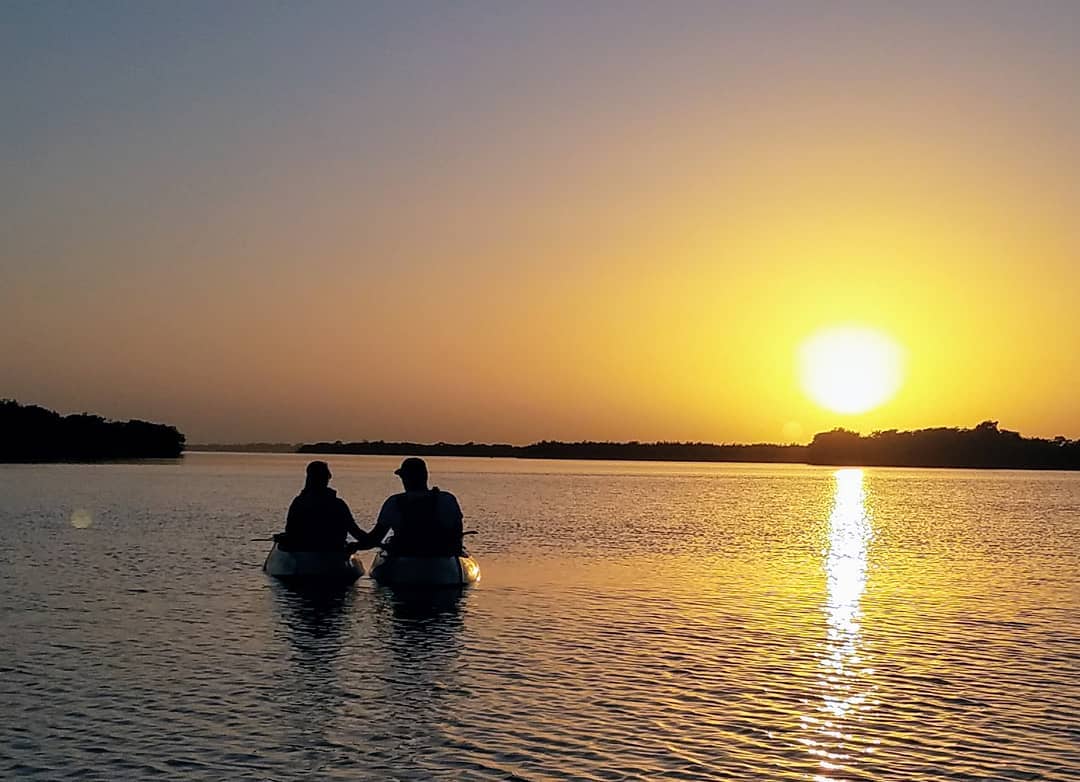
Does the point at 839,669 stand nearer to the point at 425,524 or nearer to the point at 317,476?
the point at 425,524

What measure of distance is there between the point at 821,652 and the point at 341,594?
1280 centimetres

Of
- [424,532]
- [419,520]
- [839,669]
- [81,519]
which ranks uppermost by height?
[419,520]

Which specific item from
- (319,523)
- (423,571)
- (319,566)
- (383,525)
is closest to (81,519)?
(319,523)

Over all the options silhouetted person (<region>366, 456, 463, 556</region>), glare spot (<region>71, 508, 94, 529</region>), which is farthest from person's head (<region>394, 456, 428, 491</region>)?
glare spot (<region>71, 508, 94, 529</region>)

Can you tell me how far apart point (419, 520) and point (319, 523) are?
3163 millimetres

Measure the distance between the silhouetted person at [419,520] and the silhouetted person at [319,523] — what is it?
3.99 ft

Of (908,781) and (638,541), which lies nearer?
(908,781)

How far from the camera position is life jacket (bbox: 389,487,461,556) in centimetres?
3036

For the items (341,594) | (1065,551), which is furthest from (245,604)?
(1065,551)

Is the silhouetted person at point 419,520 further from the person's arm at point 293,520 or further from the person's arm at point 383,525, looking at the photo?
the person's arm at point 293,520

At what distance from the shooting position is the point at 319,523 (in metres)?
32.3

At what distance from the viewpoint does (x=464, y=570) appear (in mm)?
31891

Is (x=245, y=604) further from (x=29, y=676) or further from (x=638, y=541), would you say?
(x=638, y=541)

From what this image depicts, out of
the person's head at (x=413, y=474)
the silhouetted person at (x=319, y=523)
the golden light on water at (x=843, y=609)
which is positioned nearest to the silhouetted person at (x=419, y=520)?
the person's head at (x=413, y=474)
